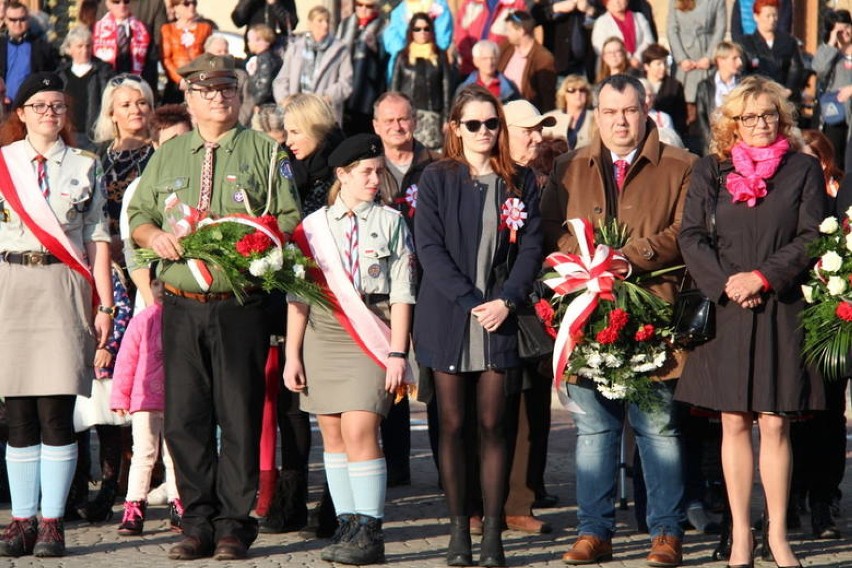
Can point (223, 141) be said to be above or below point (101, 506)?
above

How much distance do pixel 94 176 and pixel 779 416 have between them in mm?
3532

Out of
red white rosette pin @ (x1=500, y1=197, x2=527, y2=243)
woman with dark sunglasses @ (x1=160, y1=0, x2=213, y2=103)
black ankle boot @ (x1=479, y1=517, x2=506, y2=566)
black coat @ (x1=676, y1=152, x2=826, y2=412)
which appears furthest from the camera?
woman with dark sunglasses @ (x1=160, y1=0, x2=213, y2=103)

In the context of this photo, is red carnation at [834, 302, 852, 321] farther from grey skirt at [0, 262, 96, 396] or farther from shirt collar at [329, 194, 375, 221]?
grey skirt at [0, 262, 96, 396]

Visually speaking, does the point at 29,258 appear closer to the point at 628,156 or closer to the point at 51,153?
the point at 51,153

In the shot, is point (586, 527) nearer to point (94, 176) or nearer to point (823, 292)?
point (823, 292)

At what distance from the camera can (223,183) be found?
27.3ft

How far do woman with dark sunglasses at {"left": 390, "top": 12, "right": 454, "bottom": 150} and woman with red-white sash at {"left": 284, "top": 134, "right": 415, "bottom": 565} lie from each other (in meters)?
8.14

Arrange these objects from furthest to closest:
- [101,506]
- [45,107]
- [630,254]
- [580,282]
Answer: [101,506] < [45,107] < [630,254] < [580,282]

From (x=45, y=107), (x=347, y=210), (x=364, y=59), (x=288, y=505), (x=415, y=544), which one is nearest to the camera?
(x=347, y=210)

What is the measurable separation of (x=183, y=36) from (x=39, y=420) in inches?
379

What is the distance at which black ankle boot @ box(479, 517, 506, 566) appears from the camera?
802 cm

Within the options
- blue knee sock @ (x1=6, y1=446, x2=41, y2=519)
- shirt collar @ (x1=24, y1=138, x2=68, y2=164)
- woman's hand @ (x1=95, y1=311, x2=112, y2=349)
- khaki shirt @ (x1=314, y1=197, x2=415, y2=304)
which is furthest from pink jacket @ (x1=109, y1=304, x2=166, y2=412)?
khaki shirt @ (x1=314, y1=197, x2=415, y2=304)

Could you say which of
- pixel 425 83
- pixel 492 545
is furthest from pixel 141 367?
pixel 425 83

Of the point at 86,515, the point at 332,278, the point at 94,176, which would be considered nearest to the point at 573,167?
the point at 332,278
